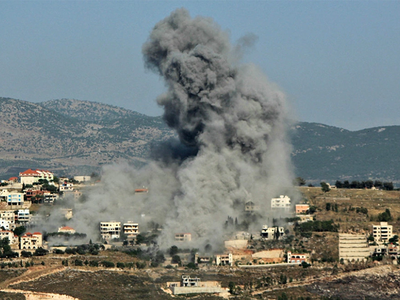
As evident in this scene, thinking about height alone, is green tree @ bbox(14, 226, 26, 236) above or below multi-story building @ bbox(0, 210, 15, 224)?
below

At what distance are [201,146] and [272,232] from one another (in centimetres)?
1062

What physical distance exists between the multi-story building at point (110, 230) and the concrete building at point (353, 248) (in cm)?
1983

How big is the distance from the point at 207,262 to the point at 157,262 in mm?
4029

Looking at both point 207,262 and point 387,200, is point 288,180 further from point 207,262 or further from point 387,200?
point 207,262

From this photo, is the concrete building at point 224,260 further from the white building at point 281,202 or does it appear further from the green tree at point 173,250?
the white building at point 281,202

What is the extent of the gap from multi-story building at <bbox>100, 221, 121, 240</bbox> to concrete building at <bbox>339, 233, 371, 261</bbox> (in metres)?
19.8

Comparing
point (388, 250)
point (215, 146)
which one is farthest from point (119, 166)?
point (388, 250)

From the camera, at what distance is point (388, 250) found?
84.1 m

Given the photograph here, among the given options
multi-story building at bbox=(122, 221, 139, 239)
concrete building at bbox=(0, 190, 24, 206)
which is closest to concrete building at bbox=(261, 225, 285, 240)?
multi-story building at bbox=(122, 221, 139, 239)

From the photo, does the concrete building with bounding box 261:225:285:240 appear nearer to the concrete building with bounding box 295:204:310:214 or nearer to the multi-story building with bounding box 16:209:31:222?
the concrete building with bounding box 295:204:310:214

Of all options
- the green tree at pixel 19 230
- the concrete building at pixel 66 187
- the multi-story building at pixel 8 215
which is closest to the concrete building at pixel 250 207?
the green tree at pixel 19 230

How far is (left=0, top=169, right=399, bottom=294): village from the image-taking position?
81.1 meters

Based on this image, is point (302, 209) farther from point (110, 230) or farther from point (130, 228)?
point (110, 230)

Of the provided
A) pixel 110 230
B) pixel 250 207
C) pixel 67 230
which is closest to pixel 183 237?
pixel 110 230
